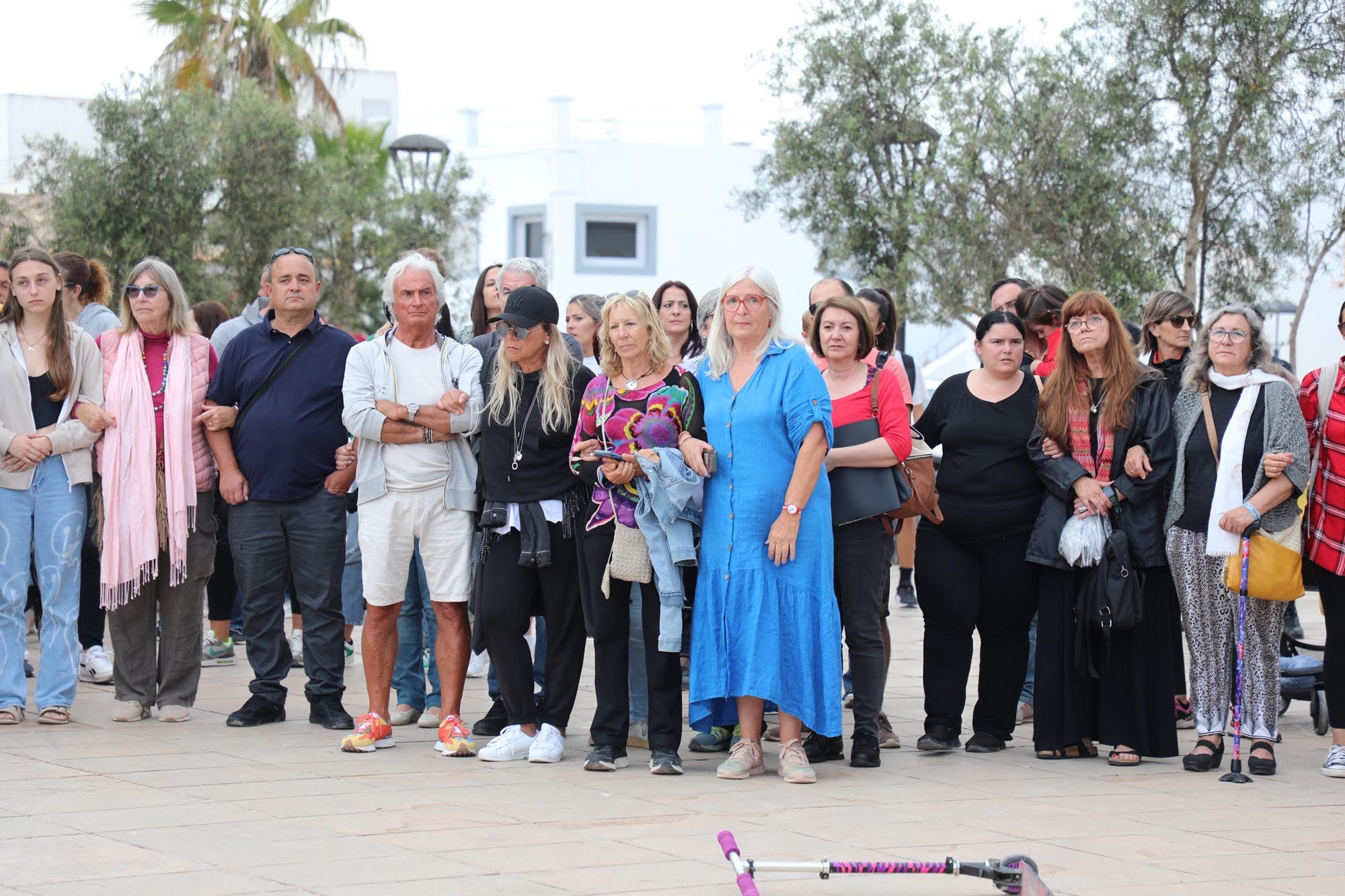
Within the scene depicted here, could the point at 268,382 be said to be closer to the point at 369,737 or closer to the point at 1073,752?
→ the point at 369,737

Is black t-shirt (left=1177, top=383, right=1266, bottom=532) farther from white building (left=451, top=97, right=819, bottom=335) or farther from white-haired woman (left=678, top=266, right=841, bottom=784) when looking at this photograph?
white building (left=451, top=97, right=819, bottom=335)

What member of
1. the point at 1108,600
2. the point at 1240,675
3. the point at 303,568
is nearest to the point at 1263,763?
the point at 1240,675

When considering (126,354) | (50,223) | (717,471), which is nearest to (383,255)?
(50,223)

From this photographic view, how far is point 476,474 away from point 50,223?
14681 millimetres

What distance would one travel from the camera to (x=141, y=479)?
7520 mm

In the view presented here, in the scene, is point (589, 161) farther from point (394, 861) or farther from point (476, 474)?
point (394, 861)

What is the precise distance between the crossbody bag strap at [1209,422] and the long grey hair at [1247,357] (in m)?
0.04

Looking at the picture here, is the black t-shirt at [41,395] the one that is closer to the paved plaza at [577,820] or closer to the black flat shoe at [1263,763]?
the paved plaza at [577,820]

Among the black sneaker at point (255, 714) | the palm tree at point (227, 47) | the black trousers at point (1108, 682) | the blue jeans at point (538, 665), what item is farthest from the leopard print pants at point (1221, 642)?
the palm tree at point (227, 47)

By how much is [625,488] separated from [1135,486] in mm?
2112

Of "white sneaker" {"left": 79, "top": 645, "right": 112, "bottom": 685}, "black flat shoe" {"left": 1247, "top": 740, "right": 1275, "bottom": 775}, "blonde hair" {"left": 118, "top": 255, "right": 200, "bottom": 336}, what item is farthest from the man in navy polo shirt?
"black flat shoe" {"left": 1247, "top": 740, "right": 1275, "bottom": 775}

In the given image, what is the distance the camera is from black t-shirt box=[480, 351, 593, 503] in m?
6.72

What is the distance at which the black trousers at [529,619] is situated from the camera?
6738 mm

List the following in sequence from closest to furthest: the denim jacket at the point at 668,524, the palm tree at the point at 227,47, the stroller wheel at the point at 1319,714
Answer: the denim jacket at the point at 668,524
the stroller wheel at the point at 1319,714
the palm tree at the point at 227,47
